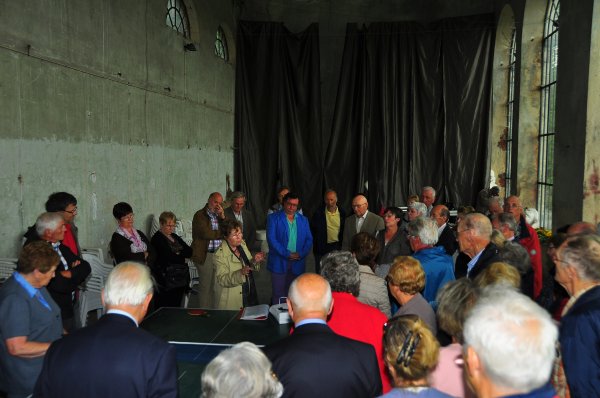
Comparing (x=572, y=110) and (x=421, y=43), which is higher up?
(x=421, y=43)

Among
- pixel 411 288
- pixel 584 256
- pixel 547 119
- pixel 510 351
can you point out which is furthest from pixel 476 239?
pixel 547 119

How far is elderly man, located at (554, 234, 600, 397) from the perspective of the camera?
2.21 m

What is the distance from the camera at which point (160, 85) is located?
7.93 metres

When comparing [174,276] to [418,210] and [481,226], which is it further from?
[481,226]

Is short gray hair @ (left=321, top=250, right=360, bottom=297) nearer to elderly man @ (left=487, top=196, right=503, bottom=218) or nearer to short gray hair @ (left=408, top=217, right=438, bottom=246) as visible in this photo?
short gray hair @ (left=408, top=217, right=438, bottom=246)

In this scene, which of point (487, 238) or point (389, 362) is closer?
point (389, 362)

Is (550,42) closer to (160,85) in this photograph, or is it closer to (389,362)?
(160,85)

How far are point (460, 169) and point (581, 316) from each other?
8947 millimetres

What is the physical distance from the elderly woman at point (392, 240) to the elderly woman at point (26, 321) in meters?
2.86

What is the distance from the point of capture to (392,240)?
195 inches

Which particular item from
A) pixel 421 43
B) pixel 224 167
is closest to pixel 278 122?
pixel 224 167

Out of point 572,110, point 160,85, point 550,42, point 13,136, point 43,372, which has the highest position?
point 550,42

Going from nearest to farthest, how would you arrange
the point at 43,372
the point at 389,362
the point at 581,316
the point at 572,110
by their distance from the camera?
the point at 389,362
the point at 43,372
the point at 581,316
the point at 572,110

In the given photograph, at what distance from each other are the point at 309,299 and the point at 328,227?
4.32 m
